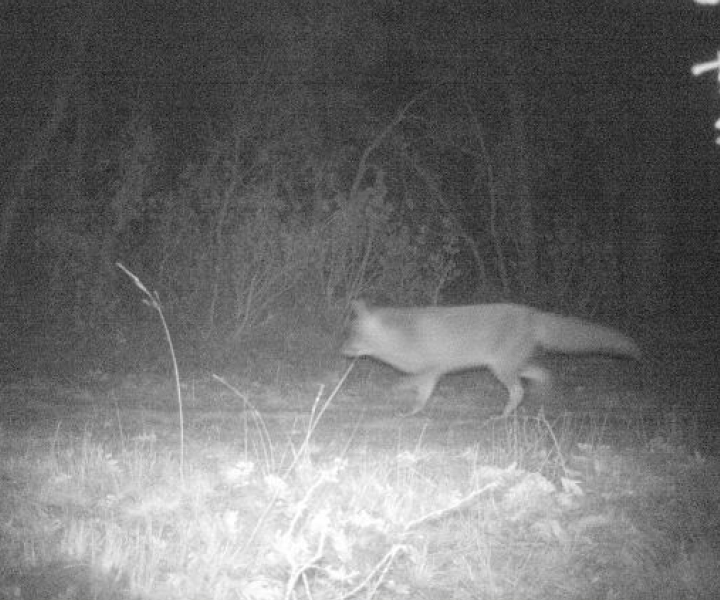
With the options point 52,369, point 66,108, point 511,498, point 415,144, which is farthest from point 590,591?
point 415,144

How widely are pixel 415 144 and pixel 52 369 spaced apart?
1185 centimetres

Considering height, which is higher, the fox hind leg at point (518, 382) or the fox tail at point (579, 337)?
the fox tail at point (579, 337)

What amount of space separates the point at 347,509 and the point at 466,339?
448 cm

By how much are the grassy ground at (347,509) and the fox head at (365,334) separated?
1030 mm

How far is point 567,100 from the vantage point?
21.3 meters

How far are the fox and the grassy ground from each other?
89 cm

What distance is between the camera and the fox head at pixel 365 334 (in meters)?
10.7

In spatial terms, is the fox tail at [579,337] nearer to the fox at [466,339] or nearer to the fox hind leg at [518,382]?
the fox at [466,339]

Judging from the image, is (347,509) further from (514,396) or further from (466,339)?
(514,396)

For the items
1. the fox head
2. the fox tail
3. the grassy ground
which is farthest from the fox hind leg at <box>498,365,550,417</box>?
the fox head

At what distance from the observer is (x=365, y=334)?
1073 centimetres

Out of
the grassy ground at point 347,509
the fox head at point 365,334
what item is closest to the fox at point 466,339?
the fox head at point 365,334

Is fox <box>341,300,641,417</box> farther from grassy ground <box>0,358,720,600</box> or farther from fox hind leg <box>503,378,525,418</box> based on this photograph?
grassy ground <box>0,358,720,600</box>

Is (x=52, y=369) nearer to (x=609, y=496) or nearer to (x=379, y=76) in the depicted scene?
(x=609, y=496)
